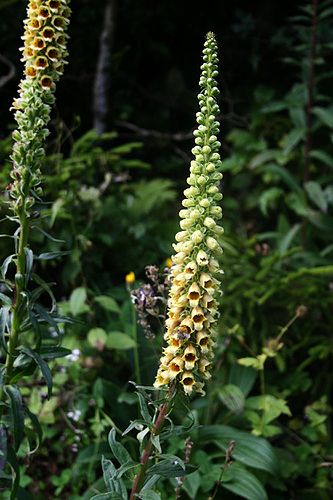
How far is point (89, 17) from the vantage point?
5.96m

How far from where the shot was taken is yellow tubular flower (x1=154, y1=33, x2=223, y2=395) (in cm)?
202

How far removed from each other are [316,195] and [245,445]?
2.08 meters

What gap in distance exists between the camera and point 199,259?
6.63ft

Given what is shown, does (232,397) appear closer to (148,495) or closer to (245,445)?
(245,445)

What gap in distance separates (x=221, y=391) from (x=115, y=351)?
81 centimetres

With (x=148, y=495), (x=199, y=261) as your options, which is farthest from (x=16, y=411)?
(x=199, y=261)

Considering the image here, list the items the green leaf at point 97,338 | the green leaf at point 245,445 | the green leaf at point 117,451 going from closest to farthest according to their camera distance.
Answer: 1. the green leaf at point 117,451
2. the green leaf at point 245,445
3. the green leaf at point 97,338

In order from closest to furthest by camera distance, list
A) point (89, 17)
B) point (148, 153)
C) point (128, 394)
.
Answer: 1. point (128, 394)
2. point (89, 17)
3. point (148, 153)

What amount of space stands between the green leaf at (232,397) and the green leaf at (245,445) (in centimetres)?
11

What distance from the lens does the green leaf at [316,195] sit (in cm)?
466

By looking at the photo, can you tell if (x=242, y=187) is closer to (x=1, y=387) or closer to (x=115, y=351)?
(x=115, y=351)

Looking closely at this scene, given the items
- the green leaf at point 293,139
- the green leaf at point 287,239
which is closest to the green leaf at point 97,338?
the green leaf at point 287,239

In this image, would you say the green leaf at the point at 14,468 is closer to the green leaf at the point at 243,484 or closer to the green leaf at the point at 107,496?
the green leaf at the point at 107,496

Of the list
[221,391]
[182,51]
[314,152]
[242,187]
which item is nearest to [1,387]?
[221,391]
